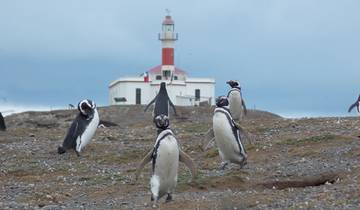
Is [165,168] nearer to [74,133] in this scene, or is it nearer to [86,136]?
[74,133]

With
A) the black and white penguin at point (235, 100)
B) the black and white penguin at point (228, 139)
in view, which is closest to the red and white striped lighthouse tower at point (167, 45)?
the black and white penguin at point (235, 100)

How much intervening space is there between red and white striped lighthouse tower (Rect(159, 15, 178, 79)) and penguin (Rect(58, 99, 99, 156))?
44437mm

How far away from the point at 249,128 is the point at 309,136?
10.5 feet

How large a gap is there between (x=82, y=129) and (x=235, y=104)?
186 inches

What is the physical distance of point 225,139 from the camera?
15477 millimetres

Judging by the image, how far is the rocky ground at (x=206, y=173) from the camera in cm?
1223

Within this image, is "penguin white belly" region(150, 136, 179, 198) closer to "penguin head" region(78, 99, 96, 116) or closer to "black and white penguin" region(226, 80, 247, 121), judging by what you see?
"penguin head" region(78, 99, 96, 116)

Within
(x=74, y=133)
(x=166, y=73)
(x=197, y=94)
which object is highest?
(x=166, y=73)

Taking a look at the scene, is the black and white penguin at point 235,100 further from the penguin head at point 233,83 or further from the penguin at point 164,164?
the penguin at point 164,164

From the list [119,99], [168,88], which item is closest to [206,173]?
[168,88]

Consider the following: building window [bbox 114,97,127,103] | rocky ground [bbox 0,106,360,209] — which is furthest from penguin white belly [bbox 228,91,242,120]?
building window [bbox 114,97,127,103]

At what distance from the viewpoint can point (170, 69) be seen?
6525 centimetres

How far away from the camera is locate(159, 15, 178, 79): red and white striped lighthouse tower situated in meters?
65.4

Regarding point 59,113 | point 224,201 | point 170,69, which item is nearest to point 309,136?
point 224,201
